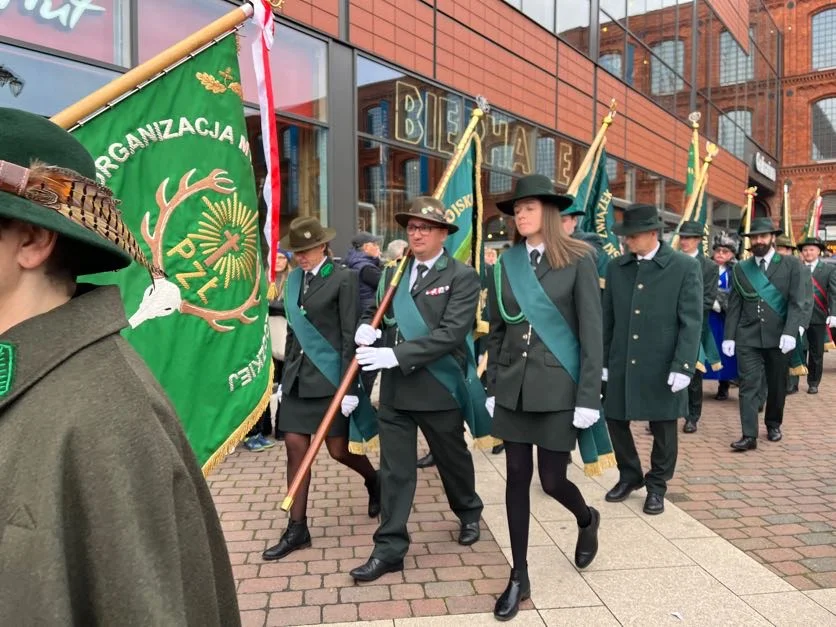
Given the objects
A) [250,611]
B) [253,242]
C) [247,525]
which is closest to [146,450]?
[253,242]

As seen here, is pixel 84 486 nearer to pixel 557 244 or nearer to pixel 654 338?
pixel 557 244

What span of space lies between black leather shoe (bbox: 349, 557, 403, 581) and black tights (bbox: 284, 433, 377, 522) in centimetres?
55

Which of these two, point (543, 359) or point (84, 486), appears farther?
point (543, 359)

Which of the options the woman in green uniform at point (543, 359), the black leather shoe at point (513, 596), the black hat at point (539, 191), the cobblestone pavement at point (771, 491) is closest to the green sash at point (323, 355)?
the woman in green uniform at point (543, 359)

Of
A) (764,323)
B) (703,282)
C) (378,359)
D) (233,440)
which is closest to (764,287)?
(764,323)

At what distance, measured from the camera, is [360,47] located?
10914 millimetres

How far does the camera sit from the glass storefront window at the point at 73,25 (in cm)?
686

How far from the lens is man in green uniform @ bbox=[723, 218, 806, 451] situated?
6391mm

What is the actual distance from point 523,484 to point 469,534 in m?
0.88

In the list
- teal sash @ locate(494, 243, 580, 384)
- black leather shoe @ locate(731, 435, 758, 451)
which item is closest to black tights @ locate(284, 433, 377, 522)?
teal sash @ locate(494, 243, 580, 384)

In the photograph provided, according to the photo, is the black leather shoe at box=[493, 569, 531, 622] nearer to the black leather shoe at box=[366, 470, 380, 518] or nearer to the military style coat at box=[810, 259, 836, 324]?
the black leather shoe at box=[366, 470, 380, 518]

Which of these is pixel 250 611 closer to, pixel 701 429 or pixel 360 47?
pixel 701 429

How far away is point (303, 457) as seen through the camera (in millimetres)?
4188

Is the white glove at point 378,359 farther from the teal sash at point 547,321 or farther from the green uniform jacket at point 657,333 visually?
the green uniform jacket at point 657,333
